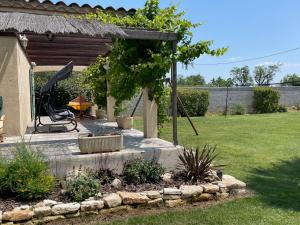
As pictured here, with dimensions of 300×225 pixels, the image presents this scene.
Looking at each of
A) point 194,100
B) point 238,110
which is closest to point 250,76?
point 238,110

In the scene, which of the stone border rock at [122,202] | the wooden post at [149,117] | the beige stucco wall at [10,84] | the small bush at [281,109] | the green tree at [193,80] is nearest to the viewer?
the stone border rock at [122,202]

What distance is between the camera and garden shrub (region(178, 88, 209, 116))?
807 inches

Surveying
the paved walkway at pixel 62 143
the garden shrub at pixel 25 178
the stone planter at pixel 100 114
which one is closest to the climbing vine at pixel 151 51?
the paved walkway at pixel 62 143

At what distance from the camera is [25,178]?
5.23 metres

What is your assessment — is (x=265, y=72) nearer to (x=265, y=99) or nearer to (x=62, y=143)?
(x=265, y=99)

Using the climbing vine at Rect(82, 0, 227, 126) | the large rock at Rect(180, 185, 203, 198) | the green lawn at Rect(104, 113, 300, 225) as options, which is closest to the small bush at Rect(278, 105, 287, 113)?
the green lawn at Rect(104, 113, 300, 225)

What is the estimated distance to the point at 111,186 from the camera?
19.3ft

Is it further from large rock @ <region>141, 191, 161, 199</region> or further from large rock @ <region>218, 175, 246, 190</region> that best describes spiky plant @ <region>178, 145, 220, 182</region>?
large rock @ <region>141, 191, 161, 199</region>

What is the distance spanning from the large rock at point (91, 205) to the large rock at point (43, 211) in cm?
45

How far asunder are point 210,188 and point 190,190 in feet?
1.22

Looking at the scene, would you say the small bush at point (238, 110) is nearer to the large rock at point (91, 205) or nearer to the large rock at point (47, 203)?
the large rock at point (91, 205)

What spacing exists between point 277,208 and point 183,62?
3354mm

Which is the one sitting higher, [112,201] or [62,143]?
[62,143]

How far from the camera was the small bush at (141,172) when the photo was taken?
239 inches
